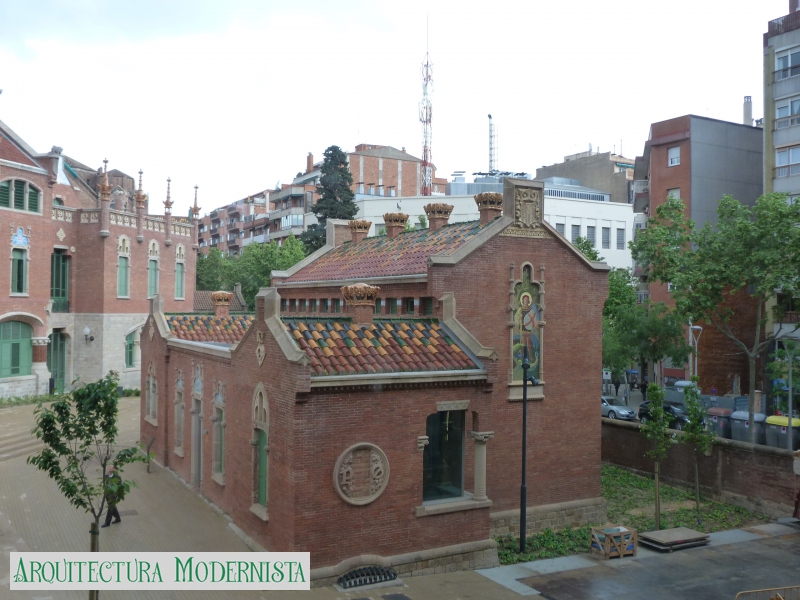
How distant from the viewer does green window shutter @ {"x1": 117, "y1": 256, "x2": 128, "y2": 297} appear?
44.8 metres

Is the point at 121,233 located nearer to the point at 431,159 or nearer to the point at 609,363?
the point at 609,363

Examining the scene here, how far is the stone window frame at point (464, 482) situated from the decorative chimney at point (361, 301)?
2.83m

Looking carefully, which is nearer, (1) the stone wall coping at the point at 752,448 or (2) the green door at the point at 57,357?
(1) the stone wall coping at the point at 752,448

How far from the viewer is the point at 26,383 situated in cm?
4022

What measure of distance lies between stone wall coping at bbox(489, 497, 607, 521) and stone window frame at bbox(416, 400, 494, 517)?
6.15 feet

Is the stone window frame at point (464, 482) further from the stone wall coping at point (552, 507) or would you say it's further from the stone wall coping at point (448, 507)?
the stone wall coping at point (552, 507)

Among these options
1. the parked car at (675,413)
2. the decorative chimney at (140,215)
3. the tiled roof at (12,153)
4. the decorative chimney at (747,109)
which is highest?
the decorative chimney at (747,109)

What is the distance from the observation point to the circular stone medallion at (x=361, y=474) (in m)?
15.5

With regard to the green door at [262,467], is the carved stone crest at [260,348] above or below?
above

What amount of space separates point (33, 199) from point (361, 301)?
3060 cm

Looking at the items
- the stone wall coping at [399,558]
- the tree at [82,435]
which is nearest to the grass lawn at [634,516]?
the stone wall coping at [399,558]

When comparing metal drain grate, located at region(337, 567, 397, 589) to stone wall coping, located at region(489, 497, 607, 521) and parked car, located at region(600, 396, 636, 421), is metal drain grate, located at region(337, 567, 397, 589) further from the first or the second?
parked car, located at region(600, 396, 636, 421)

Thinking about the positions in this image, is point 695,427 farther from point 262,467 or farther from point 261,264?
point 261,264

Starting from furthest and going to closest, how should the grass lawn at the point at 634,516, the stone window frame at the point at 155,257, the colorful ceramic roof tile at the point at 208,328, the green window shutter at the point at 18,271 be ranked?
the stone window frame at the point at 155,257 → the green window shutter at the point at 18,271 → the colorful ceramic roof tile at the point at 208,328 → the grass lawn at the point at 634,516
